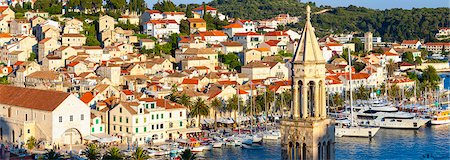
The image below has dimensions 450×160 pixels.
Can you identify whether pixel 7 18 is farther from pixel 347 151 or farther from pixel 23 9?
pixel 347 151

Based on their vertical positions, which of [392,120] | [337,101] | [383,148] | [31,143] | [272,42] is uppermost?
[272,42]

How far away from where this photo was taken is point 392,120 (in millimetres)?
51875

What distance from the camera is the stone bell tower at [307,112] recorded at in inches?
615

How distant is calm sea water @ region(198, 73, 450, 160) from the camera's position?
130 feet

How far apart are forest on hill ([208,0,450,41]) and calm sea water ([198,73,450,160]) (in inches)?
2988

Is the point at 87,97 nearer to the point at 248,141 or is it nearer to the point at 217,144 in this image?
the point at 217,144

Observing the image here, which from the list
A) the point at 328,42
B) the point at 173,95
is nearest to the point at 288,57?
the point at 328,42

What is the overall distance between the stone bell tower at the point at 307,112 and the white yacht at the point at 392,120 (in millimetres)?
35858

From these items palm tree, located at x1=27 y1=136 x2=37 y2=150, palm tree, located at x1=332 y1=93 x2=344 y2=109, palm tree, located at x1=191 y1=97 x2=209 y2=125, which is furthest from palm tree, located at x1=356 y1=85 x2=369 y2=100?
palm tree, located at x1=27 y1=136 x2=37 y2=150

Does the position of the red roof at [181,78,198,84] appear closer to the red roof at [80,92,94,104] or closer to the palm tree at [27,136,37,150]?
the red roof at [80,92,94,104]

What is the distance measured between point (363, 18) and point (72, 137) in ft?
363

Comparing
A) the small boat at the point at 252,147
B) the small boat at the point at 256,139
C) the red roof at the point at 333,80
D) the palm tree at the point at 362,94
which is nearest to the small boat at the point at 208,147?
the small boat at the point at 252,147

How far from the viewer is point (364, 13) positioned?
491ft

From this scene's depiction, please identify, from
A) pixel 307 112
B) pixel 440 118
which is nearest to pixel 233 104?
pixel 440 118
